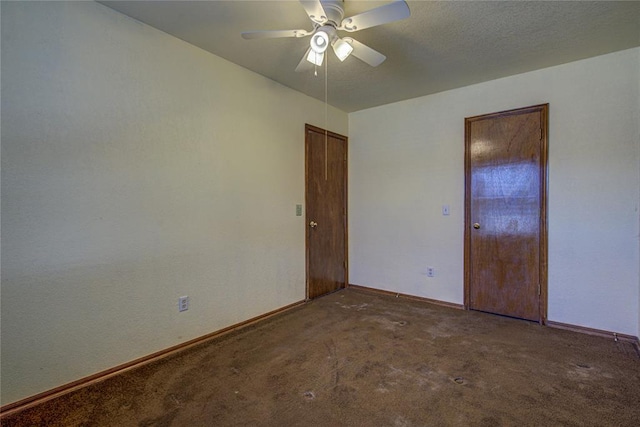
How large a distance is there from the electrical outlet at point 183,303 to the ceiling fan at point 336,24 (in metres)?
2.00

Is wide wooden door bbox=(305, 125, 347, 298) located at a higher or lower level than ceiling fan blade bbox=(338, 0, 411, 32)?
lower

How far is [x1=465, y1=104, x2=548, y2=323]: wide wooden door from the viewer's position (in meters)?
2.95

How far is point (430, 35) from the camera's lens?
2318 mm

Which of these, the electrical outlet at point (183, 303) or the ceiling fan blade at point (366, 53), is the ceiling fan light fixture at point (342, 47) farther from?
the electrical outlet at point (183, 303)

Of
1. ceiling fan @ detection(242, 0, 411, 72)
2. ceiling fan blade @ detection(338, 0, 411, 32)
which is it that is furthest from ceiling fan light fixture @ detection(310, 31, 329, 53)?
ceiling fan blade @ detection(338, 0, 411, 32)

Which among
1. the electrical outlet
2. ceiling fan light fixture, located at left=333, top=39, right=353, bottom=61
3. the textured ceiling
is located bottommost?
the electrical outlet

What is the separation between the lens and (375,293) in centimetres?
401

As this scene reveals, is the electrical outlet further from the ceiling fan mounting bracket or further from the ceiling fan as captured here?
the ceiling fan mounting bracket

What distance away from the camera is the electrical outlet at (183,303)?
2444 millimetres

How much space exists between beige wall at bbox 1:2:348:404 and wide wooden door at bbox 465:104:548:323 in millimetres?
2285

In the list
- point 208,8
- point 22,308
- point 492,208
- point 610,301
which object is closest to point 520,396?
point 610,301

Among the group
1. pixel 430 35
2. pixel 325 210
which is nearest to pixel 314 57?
pixel 430 35

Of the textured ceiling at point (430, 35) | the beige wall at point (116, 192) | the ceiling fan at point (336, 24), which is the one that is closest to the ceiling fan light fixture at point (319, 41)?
the ceiling fan at point (336, 24)

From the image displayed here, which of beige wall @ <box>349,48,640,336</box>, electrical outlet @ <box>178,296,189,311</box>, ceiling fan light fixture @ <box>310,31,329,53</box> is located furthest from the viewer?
beige wall @ <box>349,48,640,336</box>
